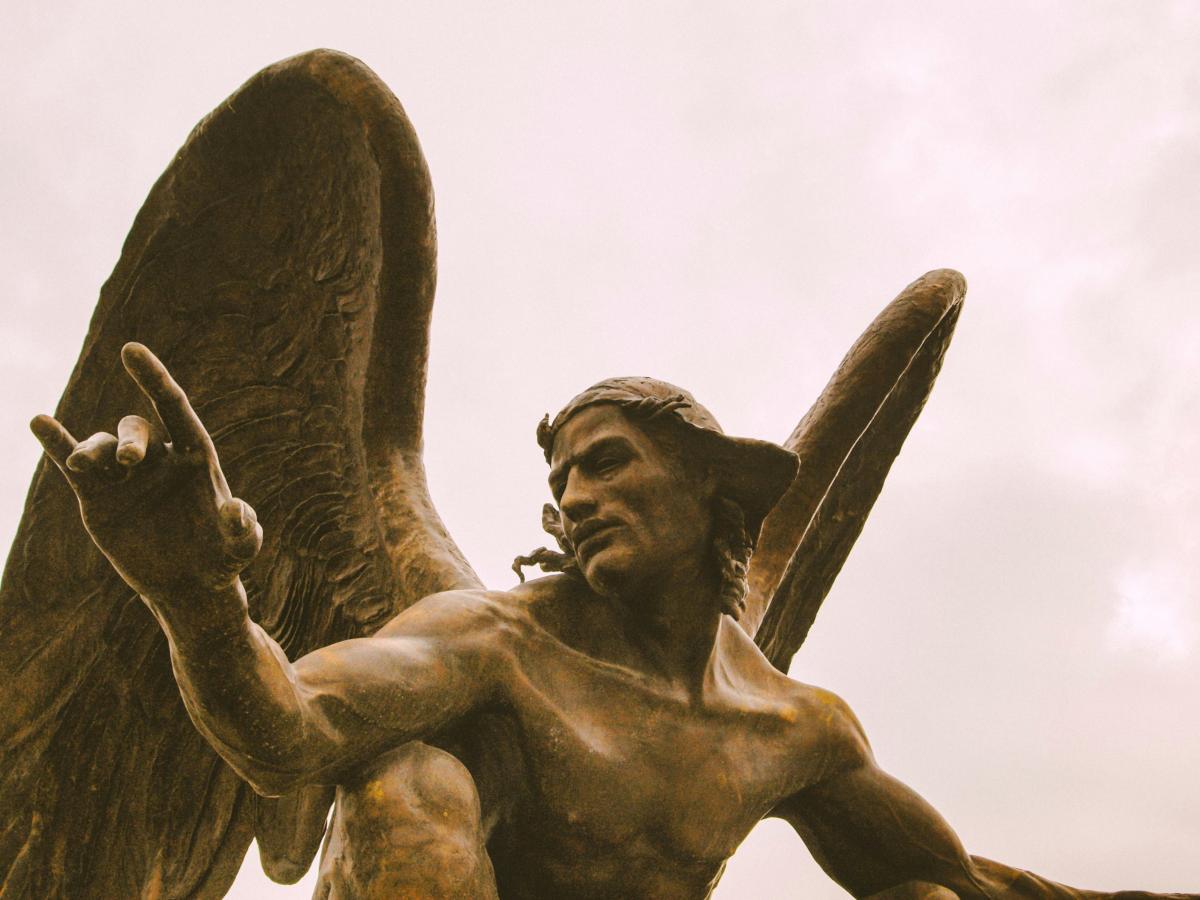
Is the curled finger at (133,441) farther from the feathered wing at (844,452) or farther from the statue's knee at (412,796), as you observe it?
the feathered wing at (844,452)

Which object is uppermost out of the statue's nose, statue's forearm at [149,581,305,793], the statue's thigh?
the statue's nose

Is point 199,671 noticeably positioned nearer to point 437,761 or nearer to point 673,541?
point 437,761

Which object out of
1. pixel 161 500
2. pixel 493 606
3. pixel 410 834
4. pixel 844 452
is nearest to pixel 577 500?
pixel 493 606

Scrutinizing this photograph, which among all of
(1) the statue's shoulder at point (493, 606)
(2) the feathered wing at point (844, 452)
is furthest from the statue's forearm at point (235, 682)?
(2) the feathered wing at point (844, 452)

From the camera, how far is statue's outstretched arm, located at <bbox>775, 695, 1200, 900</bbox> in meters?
3.48

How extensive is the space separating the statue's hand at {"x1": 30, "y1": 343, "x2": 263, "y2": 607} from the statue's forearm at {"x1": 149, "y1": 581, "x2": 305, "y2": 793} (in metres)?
0.06

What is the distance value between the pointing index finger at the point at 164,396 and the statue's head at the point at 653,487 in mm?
1124

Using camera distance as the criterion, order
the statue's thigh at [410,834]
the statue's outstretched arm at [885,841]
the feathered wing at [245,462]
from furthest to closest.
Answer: the feathered wing at [245,462]
the statue's outstretched arm at [885,841]
the statue's thigh at [410,834]

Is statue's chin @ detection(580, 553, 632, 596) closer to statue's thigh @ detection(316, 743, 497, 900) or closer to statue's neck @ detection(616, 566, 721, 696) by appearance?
statue's neck @ detection(616, 566, 721, 696)

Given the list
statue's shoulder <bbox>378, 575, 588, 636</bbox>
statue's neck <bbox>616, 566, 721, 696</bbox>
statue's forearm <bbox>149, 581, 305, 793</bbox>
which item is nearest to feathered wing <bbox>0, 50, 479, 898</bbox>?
statue's shoulder <bbox>378, 575, 588, 636</bbox>

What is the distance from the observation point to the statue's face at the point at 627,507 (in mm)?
3174

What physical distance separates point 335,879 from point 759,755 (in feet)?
3.56

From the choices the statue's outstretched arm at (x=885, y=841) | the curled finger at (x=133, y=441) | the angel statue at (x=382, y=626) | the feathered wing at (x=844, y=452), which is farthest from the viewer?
the feathered wing at (x=844, y=452)

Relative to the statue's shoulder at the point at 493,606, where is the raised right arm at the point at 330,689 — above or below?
below
